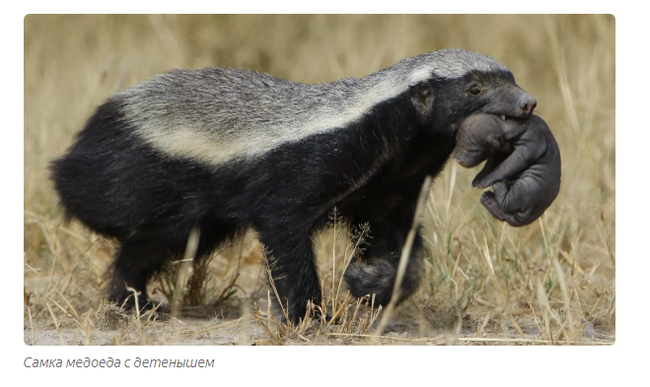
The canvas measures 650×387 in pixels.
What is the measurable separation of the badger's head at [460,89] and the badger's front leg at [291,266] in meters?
1.00

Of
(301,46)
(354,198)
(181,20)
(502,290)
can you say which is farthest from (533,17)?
(354,198)

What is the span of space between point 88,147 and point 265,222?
1283mm

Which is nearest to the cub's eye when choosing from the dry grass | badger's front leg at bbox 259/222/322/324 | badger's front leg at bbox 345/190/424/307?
badger's front leg at bbox 345/190/424/307

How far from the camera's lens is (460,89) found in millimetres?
4598

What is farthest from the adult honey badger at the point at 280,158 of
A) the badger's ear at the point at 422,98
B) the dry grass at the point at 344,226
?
the dry grass at the point at 344,226

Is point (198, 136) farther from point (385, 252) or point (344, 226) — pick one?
point (385, 252)

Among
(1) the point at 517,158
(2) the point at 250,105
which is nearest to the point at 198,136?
(2) the point at 250,105

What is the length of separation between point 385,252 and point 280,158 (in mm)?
953

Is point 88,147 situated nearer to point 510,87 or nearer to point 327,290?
point 327,290

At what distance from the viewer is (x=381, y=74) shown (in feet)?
15.9

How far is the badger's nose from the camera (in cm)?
441

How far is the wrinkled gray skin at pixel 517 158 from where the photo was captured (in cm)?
449

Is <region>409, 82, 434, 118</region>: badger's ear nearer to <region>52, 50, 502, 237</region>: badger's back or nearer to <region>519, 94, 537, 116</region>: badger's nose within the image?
<region>52, 50, 502, 237</region>: badger's back

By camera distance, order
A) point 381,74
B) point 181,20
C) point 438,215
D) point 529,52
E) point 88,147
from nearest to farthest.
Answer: point 381,74 < point 88,147 < point 438,215 < point 529,52 < point 181,20
